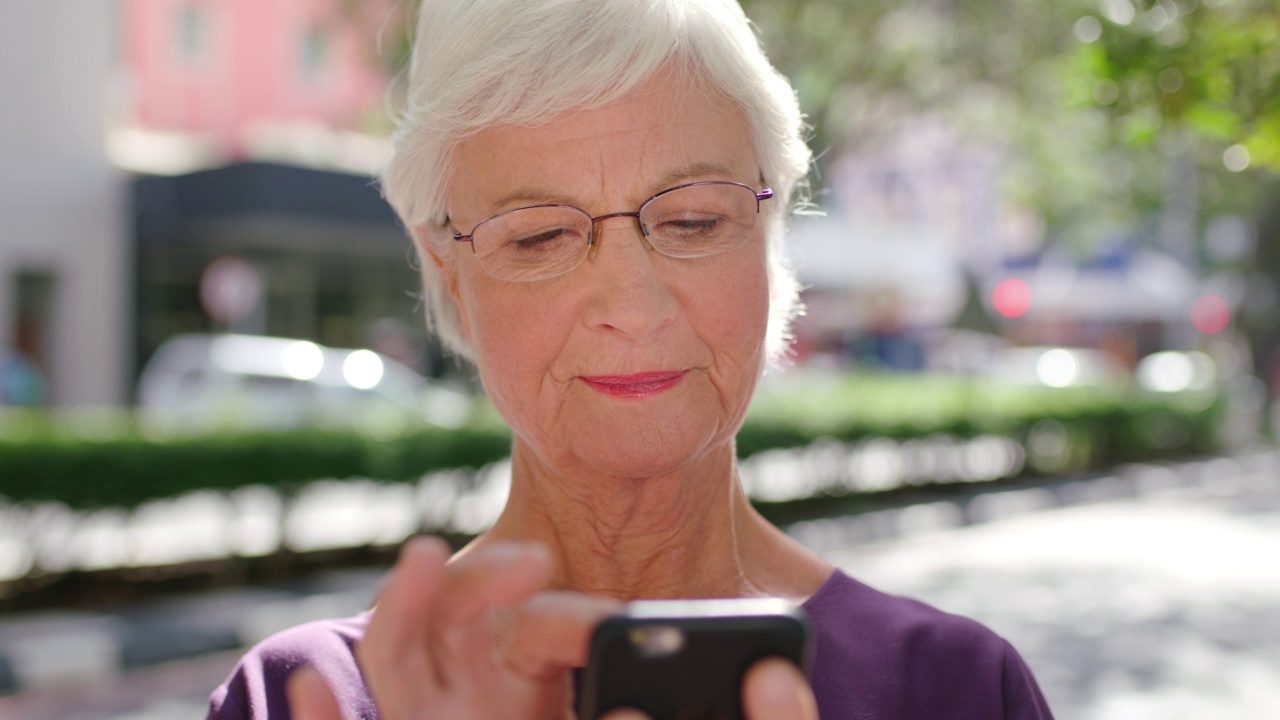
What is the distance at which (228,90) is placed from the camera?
27.1 metres

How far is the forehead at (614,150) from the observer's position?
1115mm

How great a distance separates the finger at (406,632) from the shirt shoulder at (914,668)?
547mm

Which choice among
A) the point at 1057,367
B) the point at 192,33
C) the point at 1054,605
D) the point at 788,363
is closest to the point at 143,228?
the point at 192,33

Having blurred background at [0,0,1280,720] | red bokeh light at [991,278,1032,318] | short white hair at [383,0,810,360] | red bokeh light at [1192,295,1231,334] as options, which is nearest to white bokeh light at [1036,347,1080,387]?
blurred background at [0,0,1280,720]

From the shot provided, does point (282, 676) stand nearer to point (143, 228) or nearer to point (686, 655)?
point (686, 655)

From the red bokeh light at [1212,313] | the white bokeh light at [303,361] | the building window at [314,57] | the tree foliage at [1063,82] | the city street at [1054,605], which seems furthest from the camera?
the red bokeh light at [1212,313]

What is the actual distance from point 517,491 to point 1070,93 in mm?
2173

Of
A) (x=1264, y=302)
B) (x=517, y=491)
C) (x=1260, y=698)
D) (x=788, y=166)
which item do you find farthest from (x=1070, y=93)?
(x=1264, y=302)

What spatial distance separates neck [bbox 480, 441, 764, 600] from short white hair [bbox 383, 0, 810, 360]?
0.26m

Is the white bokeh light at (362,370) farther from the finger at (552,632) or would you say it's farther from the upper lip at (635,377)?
the finger at (552,632)

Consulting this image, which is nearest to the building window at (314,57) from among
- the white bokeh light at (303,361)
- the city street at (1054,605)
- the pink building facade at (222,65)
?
the pink building facade at (222,65)

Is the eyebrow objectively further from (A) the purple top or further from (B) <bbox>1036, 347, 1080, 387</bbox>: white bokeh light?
(B) <bbox>1036, 347, 1080, 387</bbox>: white bokeh light

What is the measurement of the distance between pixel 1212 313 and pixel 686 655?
34.3m

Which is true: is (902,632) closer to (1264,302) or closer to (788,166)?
(788,166)
